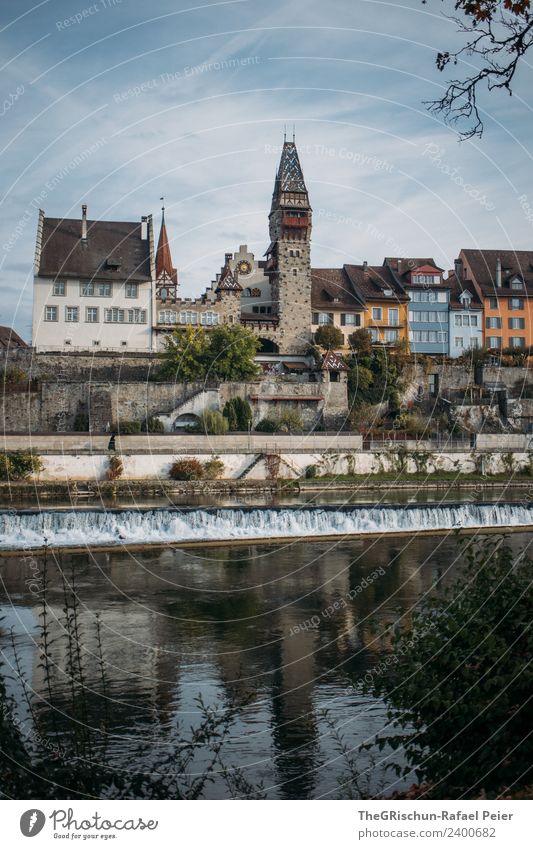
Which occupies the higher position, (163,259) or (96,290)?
(163,259)

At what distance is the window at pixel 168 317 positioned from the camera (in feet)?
199

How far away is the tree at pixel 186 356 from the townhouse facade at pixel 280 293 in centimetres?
469

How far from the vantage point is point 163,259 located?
228 ft

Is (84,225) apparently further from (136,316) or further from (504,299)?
(504,299)

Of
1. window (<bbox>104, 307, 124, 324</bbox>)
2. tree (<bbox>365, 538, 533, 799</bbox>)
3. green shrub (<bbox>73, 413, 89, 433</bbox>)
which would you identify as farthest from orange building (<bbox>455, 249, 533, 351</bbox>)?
tree (<bbox>365, 538, 533, 799</bbox>)

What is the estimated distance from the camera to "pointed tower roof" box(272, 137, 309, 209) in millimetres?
65500

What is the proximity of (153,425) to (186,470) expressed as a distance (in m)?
6.70

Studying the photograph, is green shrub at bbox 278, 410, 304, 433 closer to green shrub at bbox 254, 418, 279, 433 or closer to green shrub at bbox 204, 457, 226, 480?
green shrub at bbox 254, 418, 279, 433

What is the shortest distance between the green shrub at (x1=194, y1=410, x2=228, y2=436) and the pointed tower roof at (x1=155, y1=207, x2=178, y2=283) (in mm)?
18007

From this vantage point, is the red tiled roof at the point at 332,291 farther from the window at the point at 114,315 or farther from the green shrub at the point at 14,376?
the green shrub at the point at 14,376

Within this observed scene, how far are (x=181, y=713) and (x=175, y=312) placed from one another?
50.0m

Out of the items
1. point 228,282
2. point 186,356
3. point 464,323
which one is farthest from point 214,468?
point 464,323

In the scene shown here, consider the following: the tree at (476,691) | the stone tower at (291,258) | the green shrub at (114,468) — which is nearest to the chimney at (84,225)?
the stone tower at (291,258)
